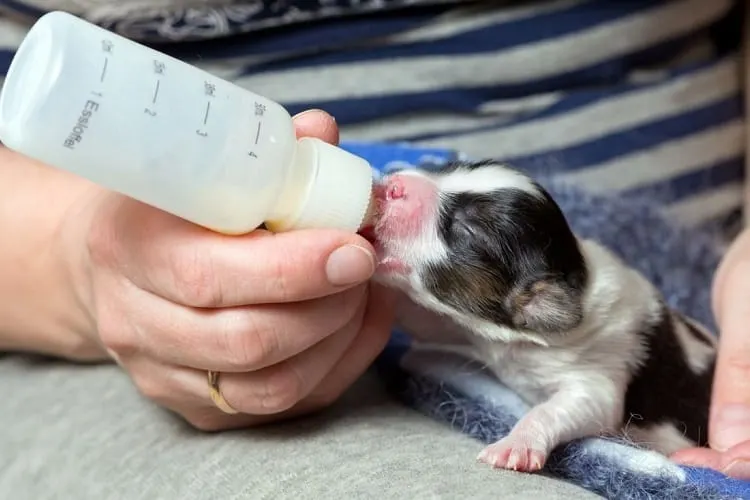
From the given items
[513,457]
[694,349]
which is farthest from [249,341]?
[694,349]

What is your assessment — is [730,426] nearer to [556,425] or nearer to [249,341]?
[556,425]

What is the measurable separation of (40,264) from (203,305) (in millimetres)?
329

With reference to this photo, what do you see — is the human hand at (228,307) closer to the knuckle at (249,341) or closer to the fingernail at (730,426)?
the knuckle at (249,341)

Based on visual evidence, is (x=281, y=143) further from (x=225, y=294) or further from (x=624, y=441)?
(x=624, y=441)

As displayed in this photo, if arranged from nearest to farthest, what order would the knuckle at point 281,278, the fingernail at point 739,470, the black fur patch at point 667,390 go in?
the knuckle at point 281,278
the fingernail at point 739,470
the black fur patch at point 667,390

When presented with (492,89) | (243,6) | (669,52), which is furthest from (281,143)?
(669,52)

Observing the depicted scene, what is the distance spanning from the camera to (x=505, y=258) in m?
1.15

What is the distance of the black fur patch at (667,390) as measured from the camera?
1281mm

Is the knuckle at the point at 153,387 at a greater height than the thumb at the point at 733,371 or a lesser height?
lesser

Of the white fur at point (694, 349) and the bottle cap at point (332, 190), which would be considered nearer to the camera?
the bottle cap at point (332, 190)

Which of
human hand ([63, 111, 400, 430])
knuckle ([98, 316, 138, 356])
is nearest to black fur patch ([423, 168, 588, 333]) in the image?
human hand ([63, 111, 400, 430])

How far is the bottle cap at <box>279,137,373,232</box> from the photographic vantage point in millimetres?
953

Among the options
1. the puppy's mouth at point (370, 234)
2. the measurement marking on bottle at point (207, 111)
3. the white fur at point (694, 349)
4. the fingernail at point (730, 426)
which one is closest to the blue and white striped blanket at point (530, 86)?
the white fur at point (694, 349)

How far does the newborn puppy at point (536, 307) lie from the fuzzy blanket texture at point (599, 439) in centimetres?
4
